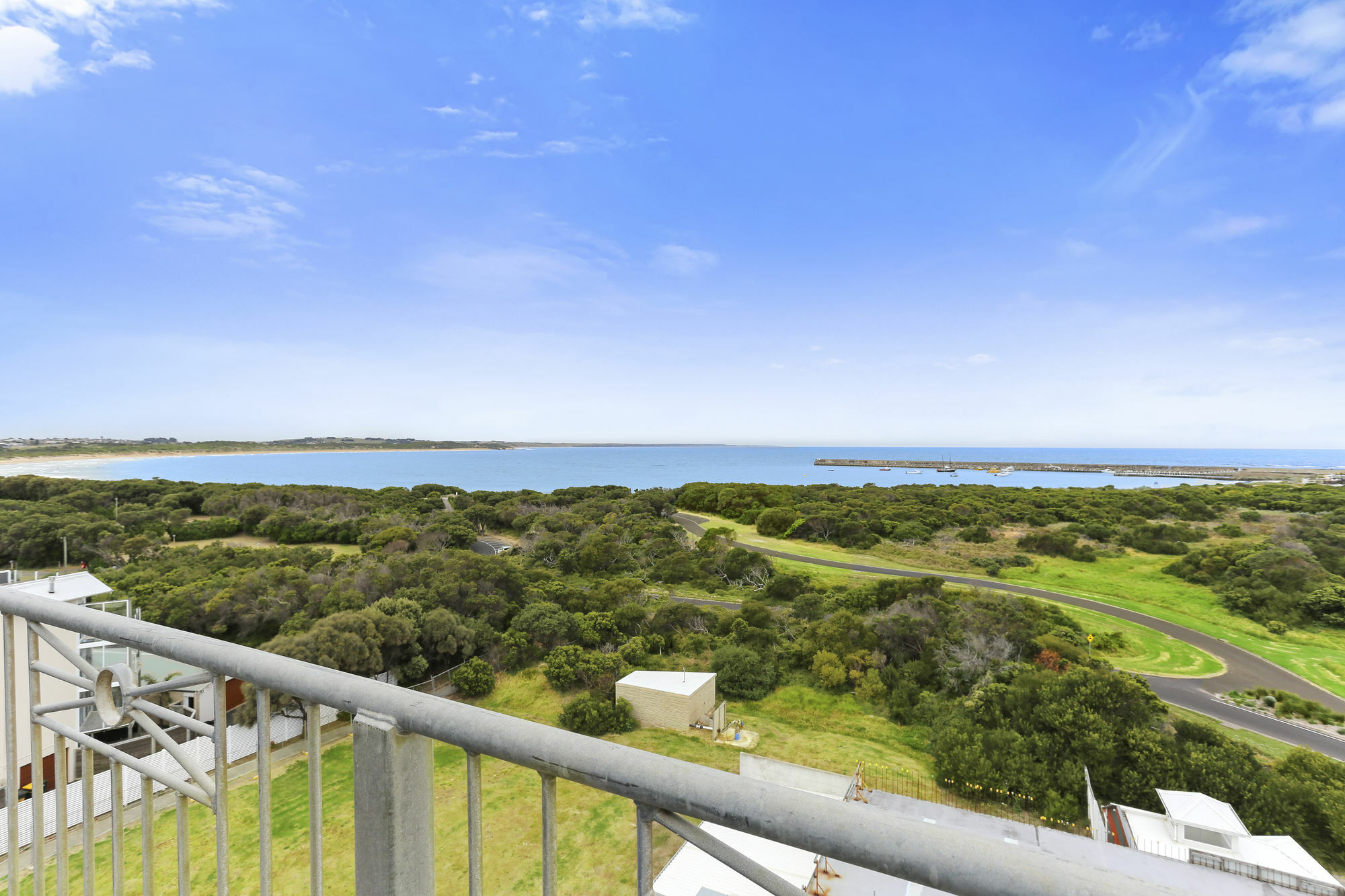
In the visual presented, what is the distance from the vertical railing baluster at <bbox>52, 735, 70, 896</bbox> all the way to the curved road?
663 inches

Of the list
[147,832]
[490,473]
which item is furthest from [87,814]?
[490,473]

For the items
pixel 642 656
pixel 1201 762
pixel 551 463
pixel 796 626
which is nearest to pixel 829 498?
pixel 796 626

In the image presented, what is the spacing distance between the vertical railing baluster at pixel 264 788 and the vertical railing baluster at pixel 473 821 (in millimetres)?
413

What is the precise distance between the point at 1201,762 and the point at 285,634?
17325 mm

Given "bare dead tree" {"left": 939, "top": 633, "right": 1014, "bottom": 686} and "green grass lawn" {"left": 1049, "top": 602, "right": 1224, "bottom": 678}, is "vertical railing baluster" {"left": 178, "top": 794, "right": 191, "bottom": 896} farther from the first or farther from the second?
"green grass lawn" {"left": 1049, "top": 602, "right": 1224, "bottom": 678}

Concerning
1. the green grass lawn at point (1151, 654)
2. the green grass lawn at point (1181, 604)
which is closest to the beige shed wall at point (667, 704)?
the green grass lawn at point (1151, 654)

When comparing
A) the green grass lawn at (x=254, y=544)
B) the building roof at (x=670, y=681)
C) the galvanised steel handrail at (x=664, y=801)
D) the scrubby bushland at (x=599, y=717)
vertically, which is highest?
the galvanised steel handrail at (x=664, y=801)

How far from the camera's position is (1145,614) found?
720 inches

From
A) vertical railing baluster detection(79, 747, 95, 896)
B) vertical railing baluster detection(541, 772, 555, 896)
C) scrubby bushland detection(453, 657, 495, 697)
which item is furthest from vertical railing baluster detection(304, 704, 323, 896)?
scrubby bushland detection(453, 657, 495, 697)

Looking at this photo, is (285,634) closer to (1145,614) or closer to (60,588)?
(60,588)

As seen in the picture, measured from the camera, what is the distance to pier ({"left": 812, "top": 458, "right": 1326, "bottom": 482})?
6216cm

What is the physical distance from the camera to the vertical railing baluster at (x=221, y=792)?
1165mm

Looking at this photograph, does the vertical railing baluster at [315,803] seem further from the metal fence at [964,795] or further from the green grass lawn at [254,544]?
the green grass lawn at [254,544]

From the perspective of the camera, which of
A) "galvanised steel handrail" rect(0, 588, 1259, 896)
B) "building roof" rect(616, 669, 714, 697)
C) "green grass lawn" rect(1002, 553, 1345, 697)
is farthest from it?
"green grass lawn" rect(1002, 553, 1345, 697)
